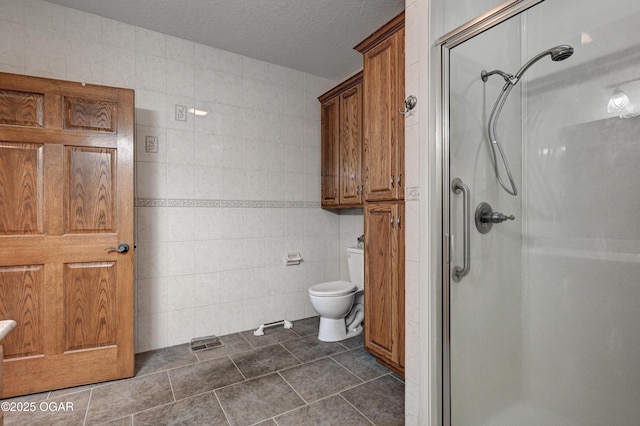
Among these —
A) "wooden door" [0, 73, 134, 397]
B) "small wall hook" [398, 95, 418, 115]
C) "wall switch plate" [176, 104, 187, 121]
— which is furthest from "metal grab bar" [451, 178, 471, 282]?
"wall switch plate" [176, 104, 187, 121]

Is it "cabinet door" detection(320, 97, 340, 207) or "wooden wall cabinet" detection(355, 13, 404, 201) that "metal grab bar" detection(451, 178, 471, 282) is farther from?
"cabinet door" detection(320, 97, 340, 207)

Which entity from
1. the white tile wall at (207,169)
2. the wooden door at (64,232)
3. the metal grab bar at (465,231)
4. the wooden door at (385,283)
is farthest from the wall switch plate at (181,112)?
the metal grab bar at (465,231)

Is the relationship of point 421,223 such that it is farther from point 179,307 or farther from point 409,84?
point 179,307

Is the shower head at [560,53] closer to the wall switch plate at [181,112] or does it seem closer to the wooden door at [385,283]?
the wooden door at [385,283]

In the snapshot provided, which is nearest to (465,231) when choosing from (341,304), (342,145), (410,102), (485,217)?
(485,217)

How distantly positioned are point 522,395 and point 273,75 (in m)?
3.07

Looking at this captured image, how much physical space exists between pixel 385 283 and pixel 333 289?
0.71 metres

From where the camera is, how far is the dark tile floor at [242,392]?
1669 mm

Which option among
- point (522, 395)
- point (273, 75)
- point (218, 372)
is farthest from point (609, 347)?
point (273, 75)

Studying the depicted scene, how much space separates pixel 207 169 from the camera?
2.75m

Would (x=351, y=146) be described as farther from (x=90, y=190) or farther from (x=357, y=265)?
(x=90, y=190)

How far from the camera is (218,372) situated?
7.06ft

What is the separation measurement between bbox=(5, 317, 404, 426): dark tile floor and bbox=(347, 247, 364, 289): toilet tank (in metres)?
0.54

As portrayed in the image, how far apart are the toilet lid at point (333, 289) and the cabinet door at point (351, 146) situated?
731 millimetres
